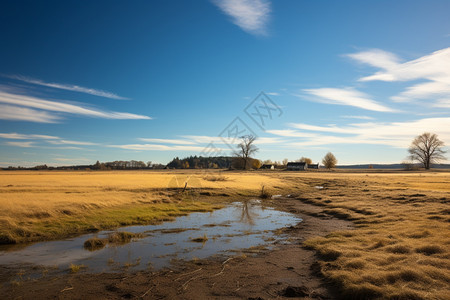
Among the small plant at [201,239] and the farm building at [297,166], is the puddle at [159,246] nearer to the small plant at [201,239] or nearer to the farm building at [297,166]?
the small plant at [201,239]

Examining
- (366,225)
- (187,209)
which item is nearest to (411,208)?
(366,225)

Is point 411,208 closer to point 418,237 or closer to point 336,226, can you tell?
point 336,226

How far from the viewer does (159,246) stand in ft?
52.8

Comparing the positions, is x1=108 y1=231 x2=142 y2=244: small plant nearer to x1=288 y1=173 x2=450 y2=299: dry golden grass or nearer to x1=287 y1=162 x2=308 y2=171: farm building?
x1=288 y1=173 x2=450 y2=299: dry golden grass

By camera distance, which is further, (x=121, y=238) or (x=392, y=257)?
(x=121, y=238)

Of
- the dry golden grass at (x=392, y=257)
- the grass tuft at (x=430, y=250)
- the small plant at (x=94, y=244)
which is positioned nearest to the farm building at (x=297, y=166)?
the dry golden grass at (x=392, y=257)

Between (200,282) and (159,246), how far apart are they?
6.05 meters

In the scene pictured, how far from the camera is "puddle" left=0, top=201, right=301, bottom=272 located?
13.2 metres

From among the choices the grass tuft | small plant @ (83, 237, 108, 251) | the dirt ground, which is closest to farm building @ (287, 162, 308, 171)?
the grass tuft

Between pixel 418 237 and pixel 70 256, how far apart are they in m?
19.0

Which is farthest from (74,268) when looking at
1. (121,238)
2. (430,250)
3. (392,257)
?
(430,250)

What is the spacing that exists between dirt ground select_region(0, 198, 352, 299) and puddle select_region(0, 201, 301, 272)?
46.7 inches

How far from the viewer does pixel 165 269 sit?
483 inches

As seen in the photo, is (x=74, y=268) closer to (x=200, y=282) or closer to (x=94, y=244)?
(x=94, y=244)
